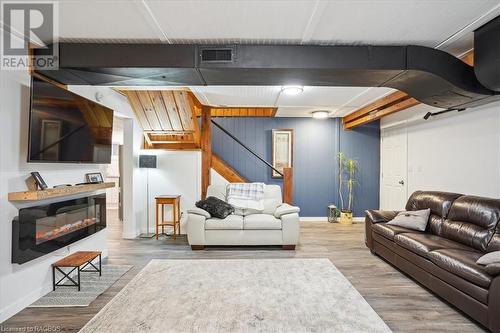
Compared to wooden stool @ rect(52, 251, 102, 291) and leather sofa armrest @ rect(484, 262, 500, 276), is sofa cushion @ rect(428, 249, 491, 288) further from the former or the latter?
wooden stool @ rect(52, 251, 102, 291)

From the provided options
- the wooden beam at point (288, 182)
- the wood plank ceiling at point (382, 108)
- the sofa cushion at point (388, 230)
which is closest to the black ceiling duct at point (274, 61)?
the wood plank ceiling at point (382, 108)

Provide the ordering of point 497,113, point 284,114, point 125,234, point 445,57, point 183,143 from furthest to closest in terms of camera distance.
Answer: point 284,114 → point 183,143 → point 125,234 → point 497,113 → point 445,57

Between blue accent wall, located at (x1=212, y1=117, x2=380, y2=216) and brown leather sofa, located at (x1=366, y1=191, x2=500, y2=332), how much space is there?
2.42 m

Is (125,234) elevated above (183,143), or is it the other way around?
(183,143)

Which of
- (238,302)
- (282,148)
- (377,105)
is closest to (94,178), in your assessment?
(238,302)

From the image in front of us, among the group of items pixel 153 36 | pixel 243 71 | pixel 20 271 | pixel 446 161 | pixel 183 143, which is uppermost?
pixel 153 36

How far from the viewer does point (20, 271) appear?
232cm

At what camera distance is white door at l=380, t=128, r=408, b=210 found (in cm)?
519

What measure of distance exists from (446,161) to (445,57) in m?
2.14

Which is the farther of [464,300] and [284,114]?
[284,114]

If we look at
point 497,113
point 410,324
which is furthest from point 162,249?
point 497,113

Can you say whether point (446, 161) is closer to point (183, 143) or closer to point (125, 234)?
point (183, 143)

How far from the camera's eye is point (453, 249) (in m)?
2.64

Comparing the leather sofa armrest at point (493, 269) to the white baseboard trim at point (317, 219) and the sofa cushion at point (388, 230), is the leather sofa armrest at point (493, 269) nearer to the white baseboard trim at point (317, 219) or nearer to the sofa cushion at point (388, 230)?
the sofa cushion at point (388, 230)
